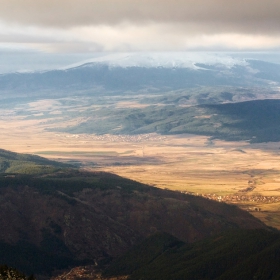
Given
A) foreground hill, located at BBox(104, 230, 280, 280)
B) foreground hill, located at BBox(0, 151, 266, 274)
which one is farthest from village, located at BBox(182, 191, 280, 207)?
foreground hill, located at BBox(104, 230, 280, 280)

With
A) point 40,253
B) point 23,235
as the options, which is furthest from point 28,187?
point 40,253

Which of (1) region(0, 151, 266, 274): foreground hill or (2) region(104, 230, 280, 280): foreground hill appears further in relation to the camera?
(1) region(0, 151, 266, 274): foreground hill

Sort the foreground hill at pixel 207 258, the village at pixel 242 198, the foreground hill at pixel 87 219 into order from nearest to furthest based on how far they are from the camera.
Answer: the foreground hill at pixel 207 258, the foreground hill at pixel 87 219, the village at pixel 242 198

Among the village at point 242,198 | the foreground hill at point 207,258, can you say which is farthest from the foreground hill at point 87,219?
the village at point 242,198

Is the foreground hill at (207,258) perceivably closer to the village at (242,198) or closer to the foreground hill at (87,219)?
the foreground hill at (87,219)

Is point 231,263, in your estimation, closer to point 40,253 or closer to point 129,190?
point 40,253

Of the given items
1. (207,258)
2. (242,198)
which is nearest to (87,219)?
(207,258)

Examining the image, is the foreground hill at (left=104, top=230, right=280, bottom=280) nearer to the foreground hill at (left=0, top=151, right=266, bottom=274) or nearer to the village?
the foreground hill at (left=0, top=151, right=266, bottom=274)
